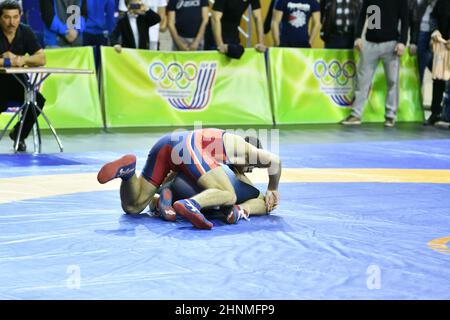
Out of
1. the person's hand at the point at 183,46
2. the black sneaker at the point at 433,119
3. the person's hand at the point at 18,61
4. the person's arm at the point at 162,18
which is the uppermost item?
the person's arm at the point at 162,18

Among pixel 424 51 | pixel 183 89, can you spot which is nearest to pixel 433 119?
pixel 424 51

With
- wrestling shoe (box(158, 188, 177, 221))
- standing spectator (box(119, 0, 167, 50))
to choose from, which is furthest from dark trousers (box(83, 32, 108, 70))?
wrestling shoe (box(158, 188, 177, 221))

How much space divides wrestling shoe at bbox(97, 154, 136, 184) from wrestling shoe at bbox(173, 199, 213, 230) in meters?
0.42

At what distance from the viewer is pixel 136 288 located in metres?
4.01

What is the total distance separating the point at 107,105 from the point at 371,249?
22.6 ft

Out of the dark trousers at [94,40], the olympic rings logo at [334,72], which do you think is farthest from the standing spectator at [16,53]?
the olympic rings logo at [334,72]

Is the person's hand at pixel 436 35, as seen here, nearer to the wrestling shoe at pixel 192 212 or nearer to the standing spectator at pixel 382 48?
the standing spectator at pixel 382 48

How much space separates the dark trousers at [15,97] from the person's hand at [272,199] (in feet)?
13.3

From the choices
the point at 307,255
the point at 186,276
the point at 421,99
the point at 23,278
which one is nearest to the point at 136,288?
the point at 186,276

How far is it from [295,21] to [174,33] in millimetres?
1810

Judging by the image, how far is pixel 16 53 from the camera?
899 centimetres

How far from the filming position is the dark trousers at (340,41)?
12.8m

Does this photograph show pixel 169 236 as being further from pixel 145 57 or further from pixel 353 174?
pixel 145 57

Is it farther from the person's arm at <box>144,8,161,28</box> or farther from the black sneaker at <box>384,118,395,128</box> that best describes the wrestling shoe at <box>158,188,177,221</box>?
the black sneaker at <box>384,118,395,128</box>
